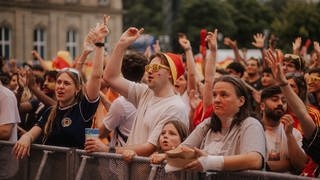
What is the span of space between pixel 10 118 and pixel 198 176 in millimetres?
3036

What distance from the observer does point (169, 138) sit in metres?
7.52

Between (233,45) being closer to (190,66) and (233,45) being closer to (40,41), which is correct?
(190,66)

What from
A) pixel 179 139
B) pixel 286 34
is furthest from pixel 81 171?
pixel 286 34

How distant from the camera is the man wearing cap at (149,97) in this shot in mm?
7652

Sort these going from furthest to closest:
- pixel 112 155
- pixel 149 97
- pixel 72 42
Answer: pixel 72 42 → pixel 149 97 → pixel 112 155

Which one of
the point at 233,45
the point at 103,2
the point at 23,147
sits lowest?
the point at 23,147

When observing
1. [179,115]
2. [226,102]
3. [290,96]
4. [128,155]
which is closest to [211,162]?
[226,102]

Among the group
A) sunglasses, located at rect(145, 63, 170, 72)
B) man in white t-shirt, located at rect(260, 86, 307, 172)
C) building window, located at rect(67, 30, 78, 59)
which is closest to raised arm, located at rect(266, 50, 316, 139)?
man in white t-shirt, located at rect(260, 86, 307, 172)

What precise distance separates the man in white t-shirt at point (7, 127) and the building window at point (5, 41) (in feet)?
199

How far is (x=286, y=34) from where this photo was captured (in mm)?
72312

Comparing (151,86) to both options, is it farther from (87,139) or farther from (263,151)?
(263,151)

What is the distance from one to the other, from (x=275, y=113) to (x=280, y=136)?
219mm

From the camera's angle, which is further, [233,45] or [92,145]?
[233,45]

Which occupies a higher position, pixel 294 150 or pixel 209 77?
pixel 209 77
